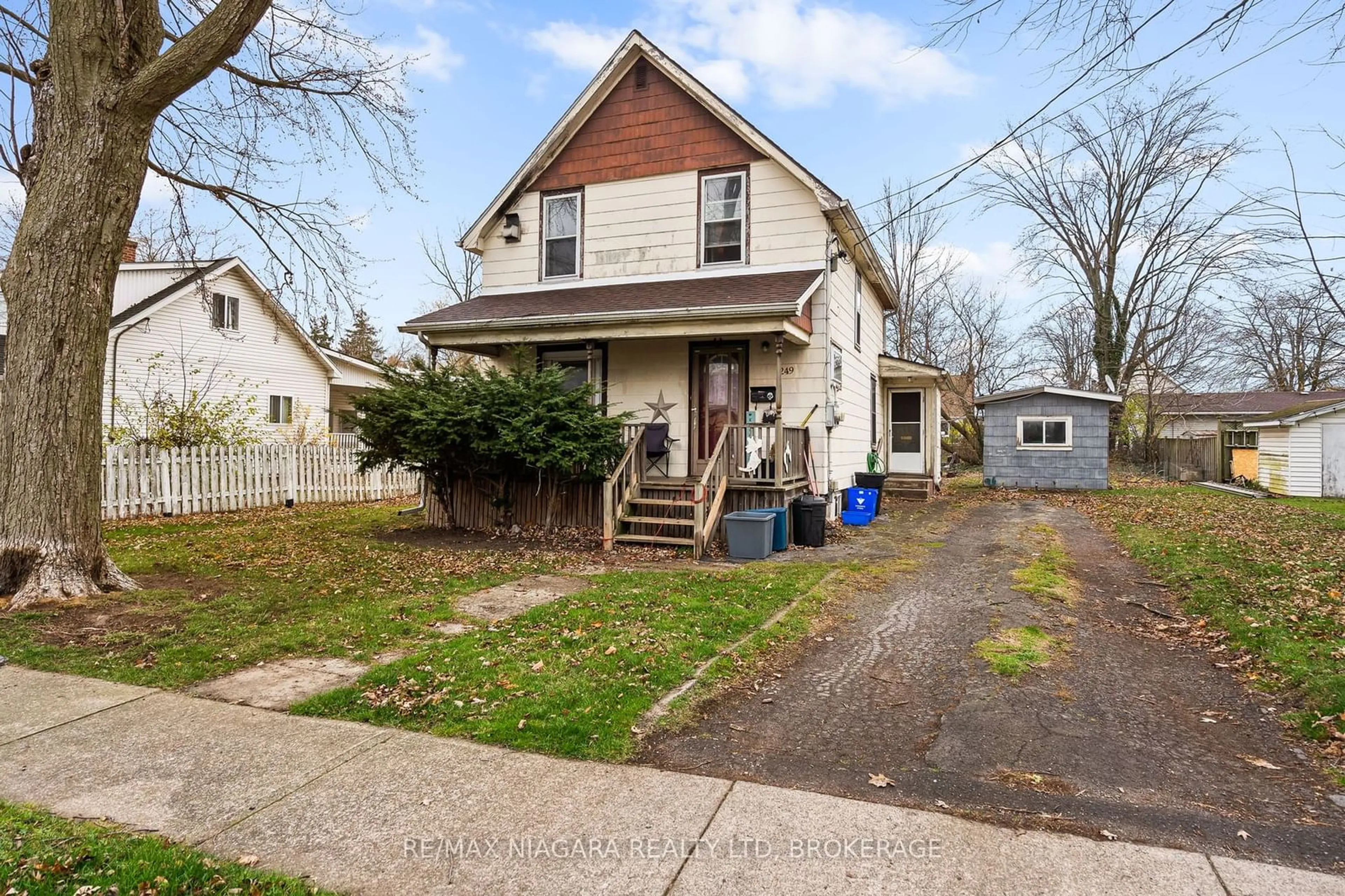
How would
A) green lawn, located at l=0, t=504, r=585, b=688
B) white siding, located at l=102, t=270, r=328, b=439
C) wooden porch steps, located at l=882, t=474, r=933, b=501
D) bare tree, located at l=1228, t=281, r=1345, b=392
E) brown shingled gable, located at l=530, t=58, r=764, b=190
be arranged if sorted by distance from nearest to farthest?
1. green lawn, located at l=0, t=504, r=585, b=688
2. bare tree, located at l=1228, t=281, r=1345, b=392
3. brown shingled gable, located at l=530, t=58, r=764, b=190
4. wooden porch steps, located at l=882, t=474, r=933, b=501
5. white siding, located at l=102, t=270, r=328, b=439

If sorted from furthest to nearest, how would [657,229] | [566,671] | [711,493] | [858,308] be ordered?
1. [858,308]
2. [657,229]
3. [711,493]
4. [566,671]

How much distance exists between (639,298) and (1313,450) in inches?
726

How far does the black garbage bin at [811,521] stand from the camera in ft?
35.3

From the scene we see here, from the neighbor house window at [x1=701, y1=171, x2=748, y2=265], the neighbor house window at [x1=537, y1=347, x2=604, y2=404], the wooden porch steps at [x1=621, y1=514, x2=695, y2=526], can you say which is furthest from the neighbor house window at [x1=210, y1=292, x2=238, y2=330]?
the wooden porch steps at [x1=621, y1=514, x2=695, y2=526]

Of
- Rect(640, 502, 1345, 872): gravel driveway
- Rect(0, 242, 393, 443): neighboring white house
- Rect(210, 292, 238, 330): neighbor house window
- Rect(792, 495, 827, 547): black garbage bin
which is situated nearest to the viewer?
Rect(640, 502, 1345, 872): gravel driveway

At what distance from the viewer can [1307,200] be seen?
746 centimetres

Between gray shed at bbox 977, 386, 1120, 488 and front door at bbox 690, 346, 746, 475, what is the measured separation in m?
12.1

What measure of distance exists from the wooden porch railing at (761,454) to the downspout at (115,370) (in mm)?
16047

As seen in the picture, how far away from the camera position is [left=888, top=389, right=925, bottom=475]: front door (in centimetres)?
1923

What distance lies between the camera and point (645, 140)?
13.3 metres

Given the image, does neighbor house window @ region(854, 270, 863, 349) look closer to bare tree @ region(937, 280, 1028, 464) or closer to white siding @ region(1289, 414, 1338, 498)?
white siding @ region(1289, 414, 1338, 498)

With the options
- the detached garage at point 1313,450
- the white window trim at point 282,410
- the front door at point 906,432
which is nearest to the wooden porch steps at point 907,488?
the front door at point 906,432

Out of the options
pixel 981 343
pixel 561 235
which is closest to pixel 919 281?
pixel 981 343

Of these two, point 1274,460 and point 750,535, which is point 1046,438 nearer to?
point 1274,460
